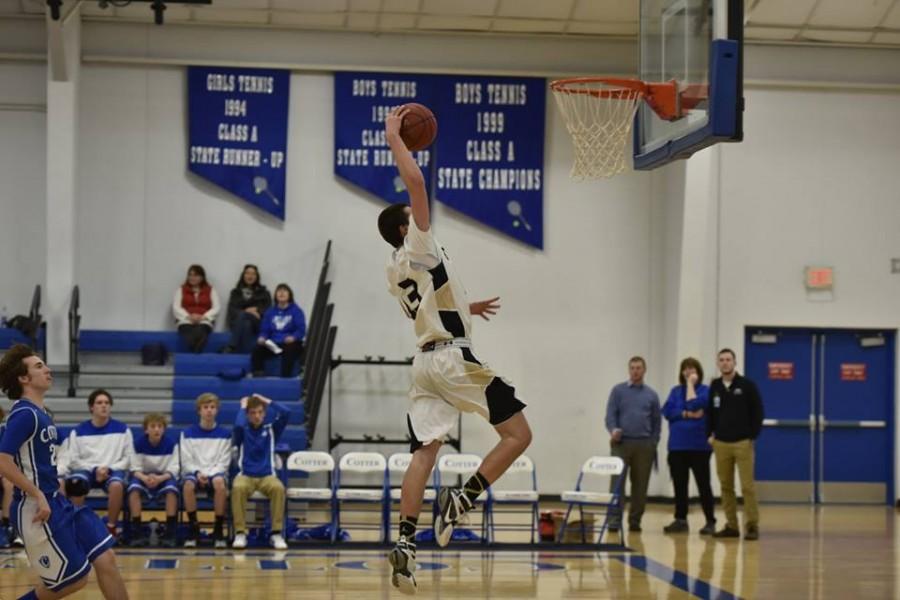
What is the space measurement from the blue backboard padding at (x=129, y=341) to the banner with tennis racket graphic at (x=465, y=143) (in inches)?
113

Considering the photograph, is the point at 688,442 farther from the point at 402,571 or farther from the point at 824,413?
the point at 402,571

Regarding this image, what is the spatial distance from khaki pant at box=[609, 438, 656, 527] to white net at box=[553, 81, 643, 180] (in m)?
3.39

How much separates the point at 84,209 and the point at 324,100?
3.29m

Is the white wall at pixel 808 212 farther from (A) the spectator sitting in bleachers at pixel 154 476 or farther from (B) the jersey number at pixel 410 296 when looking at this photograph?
(B) the jersey number at pixel 410 296

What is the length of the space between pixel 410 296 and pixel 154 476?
6.33 meters

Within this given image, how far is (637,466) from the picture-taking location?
44.3 feet

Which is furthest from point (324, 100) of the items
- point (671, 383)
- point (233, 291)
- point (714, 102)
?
point (714, 102)

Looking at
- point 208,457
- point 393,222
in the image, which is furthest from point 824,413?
point 393,222

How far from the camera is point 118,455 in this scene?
38.7ft

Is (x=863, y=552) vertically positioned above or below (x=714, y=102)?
below

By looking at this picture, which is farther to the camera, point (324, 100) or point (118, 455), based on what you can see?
point (324, 100)

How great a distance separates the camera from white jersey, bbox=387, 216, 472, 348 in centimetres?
605

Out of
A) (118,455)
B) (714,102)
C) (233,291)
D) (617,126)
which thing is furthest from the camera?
(233,291)

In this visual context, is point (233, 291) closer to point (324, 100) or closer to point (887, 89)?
point (324, 100)
